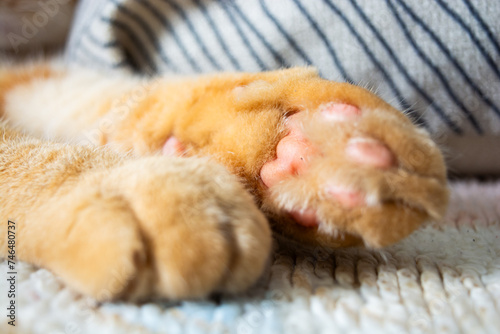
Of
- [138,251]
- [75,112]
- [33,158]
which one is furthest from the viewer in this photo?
[75,112]

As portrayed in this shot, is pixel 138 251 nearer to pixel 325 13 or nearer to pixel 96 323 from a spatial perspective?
pixel 96 323

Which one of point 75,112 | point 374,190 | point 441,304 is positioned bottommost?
point 441,304

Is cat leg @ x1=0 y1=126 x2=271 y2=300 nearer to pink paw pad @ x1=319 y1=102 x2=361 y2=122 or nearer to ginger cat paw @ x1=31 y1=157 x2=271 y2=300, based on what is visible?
ginger cat paw @ x1=31 y1=157 x2=271 y2=300

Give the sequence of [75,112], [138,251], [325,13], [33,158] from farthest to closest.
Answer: [75,112], [325,13], [33,158], [138,251]

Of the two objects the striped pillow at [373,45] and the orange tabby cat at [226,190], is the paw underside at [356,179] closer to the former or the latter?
the orange tabby cat at [226,190]

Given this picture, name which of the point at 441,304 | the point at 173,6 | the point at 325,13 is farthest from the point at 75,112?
the point at 441,304
